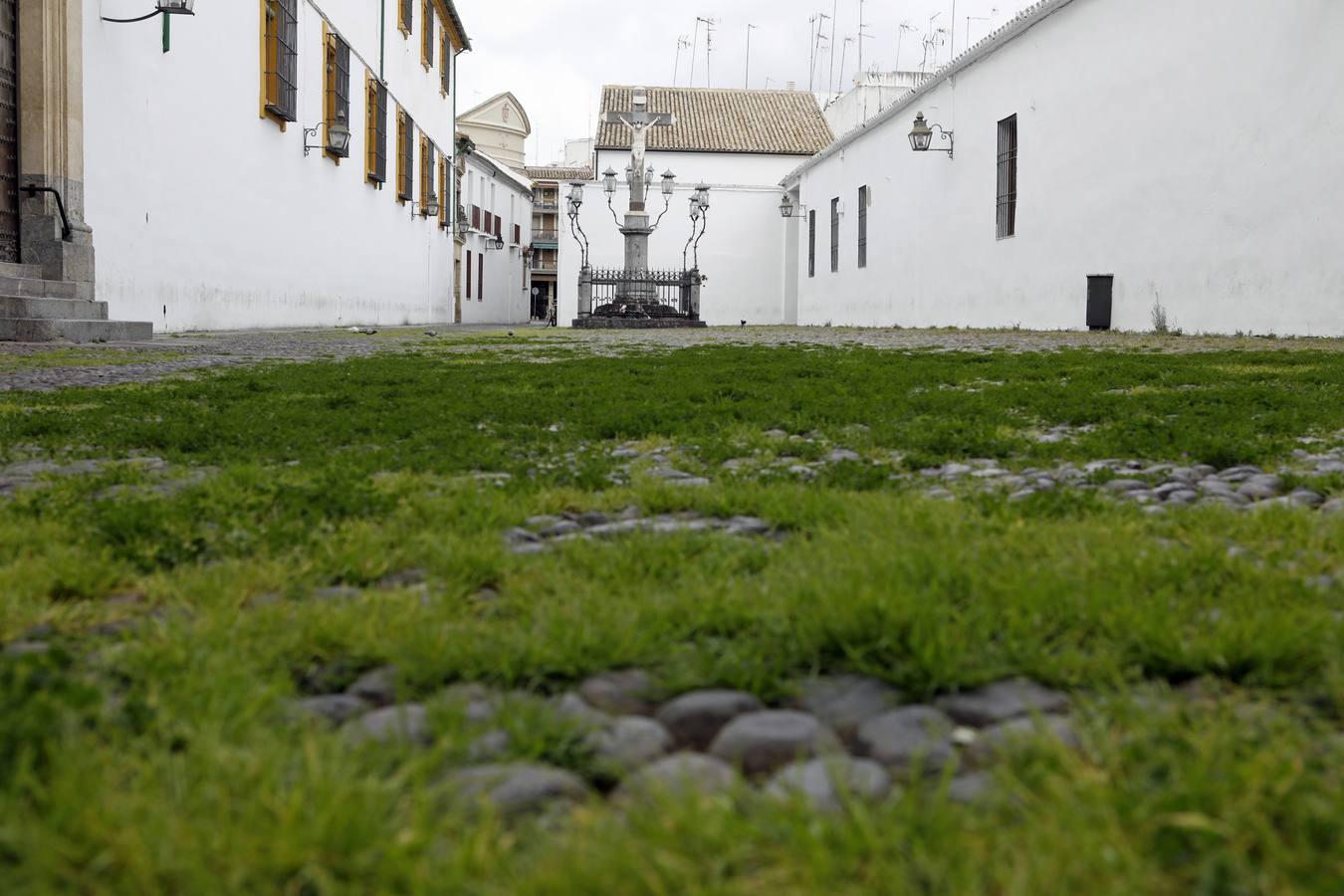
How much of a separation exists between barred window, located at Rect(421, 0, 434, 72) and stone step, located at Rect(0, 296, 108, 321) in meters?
18.5

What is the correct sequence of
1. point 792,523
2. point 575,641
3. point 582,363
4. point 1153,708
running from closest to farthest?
point 1153,708 < point 575,641 < point 792,523 < point 582,363

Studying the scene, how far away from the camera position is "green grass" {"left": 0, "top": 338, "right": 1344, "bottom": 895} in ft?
3.57

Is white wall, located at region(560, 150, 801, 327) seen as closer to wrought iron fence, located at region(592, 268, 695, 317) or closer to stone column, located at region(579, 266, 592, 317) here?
wrought iron fence, located at region(592, 268, 695, 317)

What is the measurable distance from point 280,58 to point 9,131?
6552 millimetres

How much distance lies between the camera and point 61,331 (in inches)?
372

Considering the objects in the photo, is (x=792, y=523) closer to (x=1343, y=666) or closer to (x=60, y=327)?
(x=1343, y=666)

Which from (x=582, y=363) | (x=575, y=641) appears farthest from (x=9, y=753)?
(x=582, y=363)

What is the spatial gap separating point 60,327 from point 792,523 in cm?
866

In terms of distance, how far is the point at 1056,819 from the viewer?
45.5 inches

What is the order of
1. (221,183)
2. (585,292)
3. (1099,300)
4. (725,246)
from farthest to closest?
(725,246)
(585,292)
(1099,300)
(221,183)

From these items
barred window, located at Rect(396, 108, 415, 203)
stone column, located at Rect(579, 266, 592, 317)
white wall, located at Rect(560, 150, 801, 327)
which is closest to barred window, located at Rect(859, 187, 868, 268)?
stone column, located at Rect(579, 266, 592, 317)

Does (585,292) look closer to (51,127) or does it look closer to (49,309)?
(51,127)

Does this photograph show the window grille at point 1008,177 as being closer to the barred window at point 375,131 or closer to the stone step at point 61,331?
the barred window at point 375,131

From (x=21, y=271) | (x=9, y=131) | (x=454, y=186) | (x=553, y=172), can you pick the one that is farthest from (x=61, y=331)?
(x=553, y=172)
